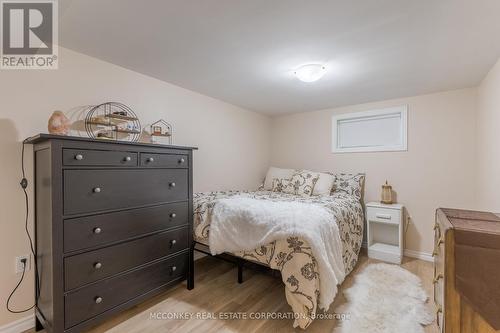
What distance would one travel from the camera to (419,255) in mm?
2906

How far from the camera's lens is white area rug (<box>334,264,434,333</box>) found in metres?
1.65

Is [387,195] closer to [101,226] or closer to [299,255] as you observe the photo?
[299,255]

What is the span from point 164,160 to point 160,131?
2.14 ft

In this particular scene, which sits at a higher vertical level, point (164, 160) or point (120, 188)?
point (164, 160)

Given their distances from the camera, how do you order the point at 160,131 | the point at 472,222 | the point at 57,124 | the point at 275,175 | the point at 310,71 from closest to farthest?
the point at 472,222
the point at 57,124
the point at 310,71
the point at 160,131
the point at 275,175

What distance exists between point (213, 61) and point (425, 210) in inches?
119

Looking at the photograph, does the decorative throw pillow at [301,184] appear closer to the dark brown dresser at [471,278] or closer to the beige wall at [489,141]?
the beige wall at [489,141]

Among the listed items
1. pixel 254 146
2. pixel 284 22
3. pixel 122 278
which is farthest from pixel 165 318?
pixel 254 146

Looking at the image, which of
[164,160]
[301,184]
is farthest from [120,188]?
[301,184]

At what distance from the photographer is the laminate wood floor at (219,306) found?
5.47 ft

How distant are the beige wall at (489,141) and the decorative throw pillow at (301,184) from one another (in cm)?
166

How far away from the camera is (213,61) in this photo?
203 centimetres

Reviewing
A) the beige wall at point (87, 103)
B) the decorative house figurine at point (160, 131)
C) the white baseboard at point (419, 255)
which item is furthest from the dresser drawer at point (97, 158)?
the white baseboard at point (419, 255)

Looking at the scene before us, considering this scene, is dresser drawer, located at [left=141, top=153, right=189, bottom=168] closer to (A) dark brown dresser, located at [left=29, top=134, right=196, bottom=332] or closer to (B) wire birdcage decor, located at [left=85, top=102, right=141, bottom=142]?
(A) dark brown dresser, located at [left=29, top=134, right=196, bottom=332]
